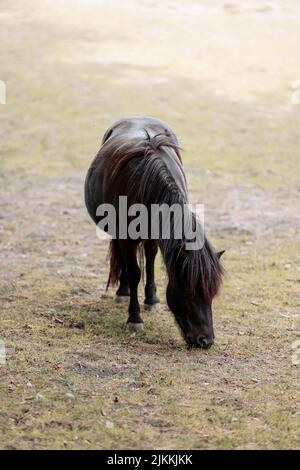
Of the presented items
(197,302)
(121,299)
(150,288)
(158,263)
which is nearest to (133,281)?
(150,288)

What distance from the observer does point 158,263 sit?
27.9 ft

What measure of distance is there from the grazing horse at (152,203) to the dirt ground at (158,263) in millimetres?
275

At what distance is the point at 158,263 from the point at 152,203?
9.35 feet

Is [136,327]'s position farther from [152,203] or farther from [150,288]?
[152,203]

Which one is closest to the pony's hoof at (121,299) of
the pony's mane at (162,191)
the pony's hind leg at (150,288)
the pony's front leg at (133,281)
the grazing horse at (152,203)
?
the grazing horse at (152,203)

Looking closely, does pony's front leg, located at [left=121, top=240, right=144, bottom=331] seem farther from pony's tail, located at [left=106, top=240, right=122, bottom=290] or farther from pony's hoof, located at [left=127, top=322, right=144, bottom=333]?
pony's tail, located at [left=106, top=240, right=122, bottom=290]

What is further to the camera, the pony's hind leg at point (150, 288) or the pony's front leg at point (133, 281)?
the pony's hind leg at point (150, 288)

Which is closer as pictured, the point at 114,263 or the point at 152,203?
the point at 152,203

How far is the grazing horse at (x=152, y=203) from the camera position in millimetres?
5461

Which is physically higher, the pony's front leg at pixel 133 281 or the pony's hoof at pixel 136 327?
the pony's front leg at pixel 133 281

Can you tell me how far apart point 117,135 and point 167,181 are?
1.18 m

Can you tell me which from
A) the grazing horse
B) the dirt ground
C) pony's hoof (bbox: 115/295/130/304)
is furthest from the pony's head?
pony's hoof (bbox: 115/295/130/304)

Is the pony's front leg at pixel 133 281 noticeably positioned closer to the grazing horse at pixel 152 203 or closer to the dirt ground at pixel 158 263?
the grazing horse at pixel 152 203
